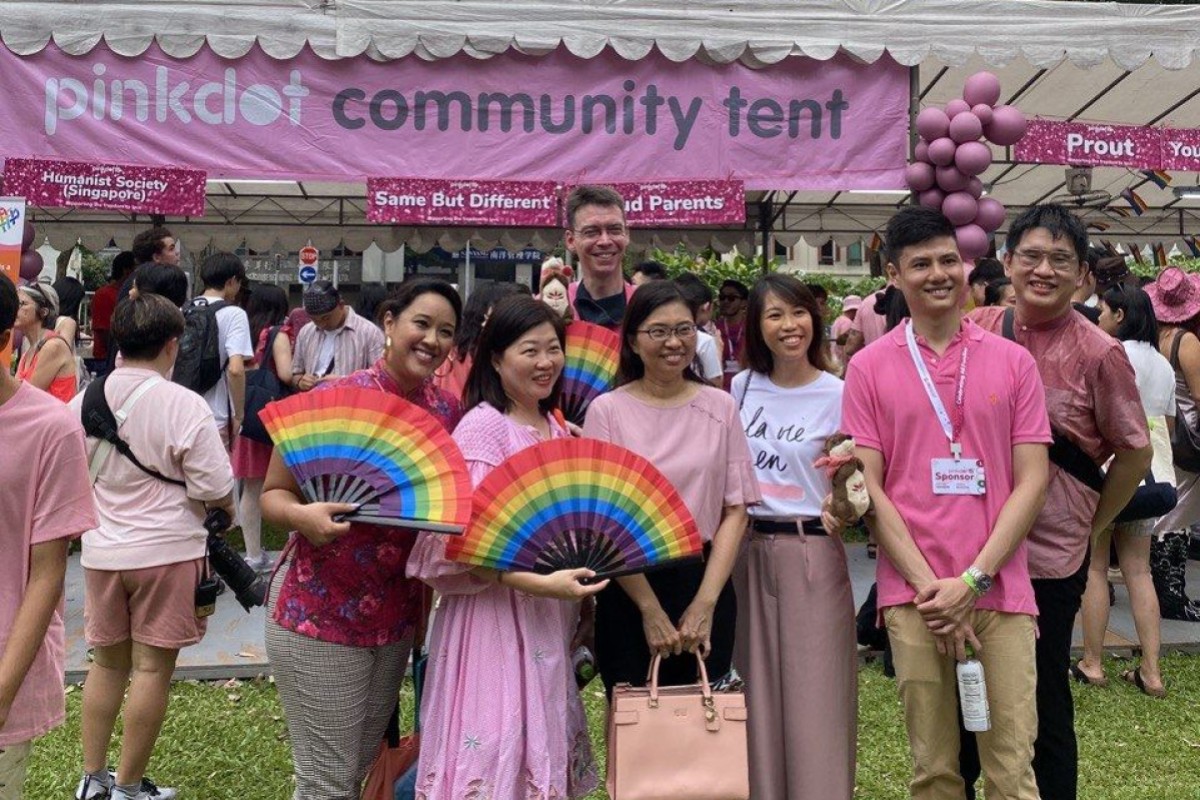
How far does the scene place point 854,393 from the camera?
2633mm

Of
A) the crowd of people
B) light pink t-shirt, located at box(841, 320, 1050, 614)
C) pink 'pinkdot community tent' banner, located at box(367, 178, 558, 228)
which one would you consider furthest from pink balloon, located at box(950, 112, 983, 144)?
light pink t-shirt, located at box(841, 320, 1050, 614)

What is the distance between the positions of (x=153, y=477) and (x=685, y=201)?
3.98m

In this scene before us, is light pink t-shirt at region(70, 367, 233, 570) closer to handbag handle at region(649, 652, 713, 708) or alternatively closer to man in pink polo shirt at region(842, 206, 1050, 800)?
handbag handle at region(649, 652, 713, 708)

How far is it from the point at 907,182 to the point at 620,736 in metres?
5.10

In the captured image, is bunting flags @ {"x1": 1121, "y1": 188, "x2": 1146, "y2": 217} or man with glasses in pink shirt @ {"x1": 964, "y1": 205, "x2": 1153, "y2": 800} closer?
man with glasses in pink shirt @ {"x1": 964, "y1": 205, "x2": 1153, "y2": 800}

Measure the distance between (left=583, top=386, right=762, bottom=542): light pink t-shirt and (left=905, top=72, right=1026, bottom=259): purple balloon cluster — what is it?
4323mm

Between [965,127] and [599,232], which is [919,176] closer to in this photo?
[965,127]

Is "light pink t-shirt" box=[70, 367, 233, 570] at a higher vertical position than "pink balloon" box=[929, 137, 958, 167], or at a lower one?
lower

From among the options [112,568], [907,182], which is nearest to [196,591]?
[112,568]

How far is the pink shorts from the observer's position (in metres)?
3.16

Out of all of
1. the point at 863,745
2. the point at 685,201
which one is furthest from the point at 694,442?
the point at 685,201

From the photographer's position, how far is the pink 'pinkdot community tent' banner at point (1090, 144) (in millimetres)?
6816

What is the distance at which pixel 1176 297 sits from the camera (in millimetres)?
5000

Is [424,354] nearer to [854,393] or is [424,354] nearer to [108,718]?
[854,393]
